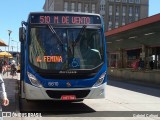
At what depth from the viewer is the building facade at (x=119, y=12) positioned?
120 m

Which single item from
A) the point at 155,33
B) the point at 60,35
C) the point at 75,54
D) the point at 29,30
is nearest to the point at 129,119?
the point at 75,54

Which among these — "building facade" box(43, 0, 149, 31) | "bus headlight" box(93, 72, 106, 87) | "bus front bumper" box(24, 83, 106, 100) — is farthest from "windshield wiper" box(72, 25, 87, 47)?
"building facade" box(43, 0, 149, 31)

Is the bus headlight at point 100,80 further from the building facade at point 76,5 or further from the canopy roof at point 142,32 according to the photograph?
the building facade at point 76,5

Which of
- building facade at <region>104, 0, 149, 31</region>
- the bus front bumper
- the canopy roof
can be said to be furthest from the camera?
building facade at <region>104, 0, 149, 31</region>

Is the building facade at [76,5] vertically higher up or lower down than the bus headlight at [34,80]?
higher up

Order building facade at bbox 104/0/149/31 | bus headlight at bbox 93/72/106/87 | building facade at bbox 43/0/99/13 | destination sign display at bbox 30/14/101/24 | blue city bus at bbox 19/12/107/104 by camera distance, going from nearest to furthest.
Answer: blue city bus at bbox 19/12/107/104 < bus headlight at bbox 93/72/106/87 < destination sign display at bbox 30/14/101/24 < building facade at bbox 43/0/99/13 < building facade at bbox 104/0/149/31

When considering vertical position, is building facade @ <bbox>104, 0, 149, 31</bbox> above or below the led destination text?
above

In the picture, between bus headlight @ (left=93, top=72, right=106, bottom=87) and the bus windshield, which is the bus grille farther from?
the bus windshield

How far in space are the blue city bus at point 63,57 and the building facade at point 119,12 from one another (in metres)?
107

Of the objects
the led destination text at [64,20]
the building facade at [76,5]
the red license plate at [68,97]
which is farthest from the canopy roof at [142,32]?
the building facade at [76,5]

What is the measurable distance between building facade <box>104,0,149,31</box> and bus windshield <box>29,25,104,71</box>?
351 ft

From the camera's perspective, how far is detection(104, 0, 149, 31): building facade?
393 ft

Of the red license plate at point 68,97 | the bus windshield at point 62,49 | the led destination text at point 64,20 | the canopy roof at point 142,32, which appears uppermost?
the canopy roof at point 142,32

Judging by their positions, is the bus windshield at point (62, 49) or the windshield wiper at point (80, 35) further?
the windshield wiper at point (80, 35)
